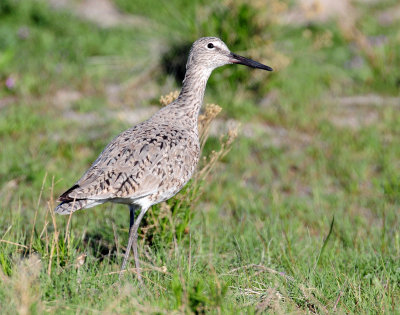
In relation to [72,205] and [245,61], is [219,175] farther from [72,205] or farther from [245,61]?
[72,205]

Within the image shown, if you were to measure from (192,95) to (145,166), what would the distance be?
2.98 feet

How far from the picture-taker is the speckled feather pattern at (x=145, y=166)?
14.2ft

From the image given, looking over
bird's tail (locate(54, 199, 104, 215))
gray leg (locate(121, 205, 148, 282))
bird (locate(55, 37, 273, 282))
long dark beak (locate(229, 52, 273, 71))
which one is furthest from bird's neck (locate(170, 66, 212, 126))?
bird's tail (locate(54, 199, 104, 215))

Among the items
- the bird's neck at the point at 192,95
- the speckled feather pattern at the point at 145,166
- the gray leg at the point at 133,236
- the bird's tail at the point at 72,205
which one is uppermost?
the bird's neck at the point at 192,95

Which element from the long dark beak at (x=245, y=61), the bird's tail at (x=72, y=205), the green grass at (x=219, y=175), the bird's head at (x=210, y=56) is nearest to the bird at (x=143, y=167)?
the bird's tail at (x=72, y=205)

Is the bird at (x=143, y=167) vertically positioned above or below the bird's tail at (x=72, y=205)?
above

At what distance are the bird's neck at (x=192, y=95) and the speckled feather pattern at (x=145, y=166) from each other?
1 centimetres

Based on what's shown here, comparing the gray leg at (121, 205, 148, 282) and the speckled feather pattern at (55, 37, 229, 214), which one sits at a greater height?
the speckled feather pattern at (55, 37, 229, 214)

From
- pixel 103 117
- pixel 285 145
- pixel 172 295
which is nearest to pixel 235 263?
pixel 172 295

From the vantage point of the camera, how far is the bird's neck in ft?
16.6

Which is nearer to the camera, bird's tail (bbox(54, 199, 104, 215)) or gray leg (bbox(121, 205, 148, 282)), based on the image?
bird's tail (bbox(54, 199, 104, 215))

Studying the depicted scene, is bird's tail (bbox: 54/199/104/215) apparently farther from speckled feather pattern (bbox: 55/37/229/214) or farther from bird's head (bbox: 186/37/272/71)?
bird's head (bbox: 186/37/272/71)

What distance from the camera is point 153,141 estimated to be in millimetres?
4637

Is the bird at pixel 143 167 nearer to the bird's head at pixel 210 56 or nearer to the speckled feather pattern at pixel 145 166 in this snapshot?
the speckled feather pattern at pixel 145 166
